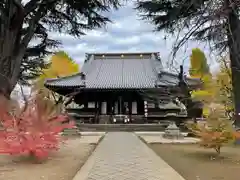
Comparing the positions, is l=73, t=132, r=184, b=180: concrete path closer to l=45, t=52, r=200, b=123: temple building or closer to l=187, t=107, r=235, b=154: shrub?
l=187, t=107, r=235, b=154: shrub

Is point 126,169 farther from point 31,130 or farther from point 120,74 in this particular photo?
point 120,74

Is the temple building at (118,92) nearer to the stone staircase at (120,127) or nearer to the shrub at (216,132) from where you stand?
the stone staircase at (120,127)

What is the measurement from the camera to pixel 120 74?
1104 inches

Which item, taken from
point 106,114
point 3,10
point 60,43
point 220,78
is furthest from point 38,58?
point 220,78

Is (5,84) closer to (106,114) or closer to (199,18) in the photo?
(199,18)

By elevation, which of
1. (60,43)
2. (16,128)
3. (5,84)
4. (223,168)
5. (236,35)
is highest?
(60,43)

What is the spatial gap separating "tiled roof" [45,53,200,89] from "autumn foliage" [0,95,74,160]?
51.9 ft

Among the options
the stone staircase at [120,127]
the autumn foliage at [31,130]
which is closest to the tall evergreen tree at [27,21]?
the autumn foliage at [31,130]

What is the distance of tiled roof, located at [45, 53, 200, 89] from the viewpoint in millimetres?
25016

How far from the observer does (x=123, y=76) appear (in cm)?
2742

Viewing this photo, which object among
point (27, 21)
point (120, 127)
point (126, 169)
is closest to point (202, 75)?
point (120, 127)

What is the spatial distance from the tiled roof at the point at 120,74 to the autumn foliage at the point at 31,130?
15.8 m

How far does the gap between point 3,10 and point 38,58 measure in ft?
16.1

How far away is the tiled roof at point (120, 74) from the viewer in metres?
25.0
